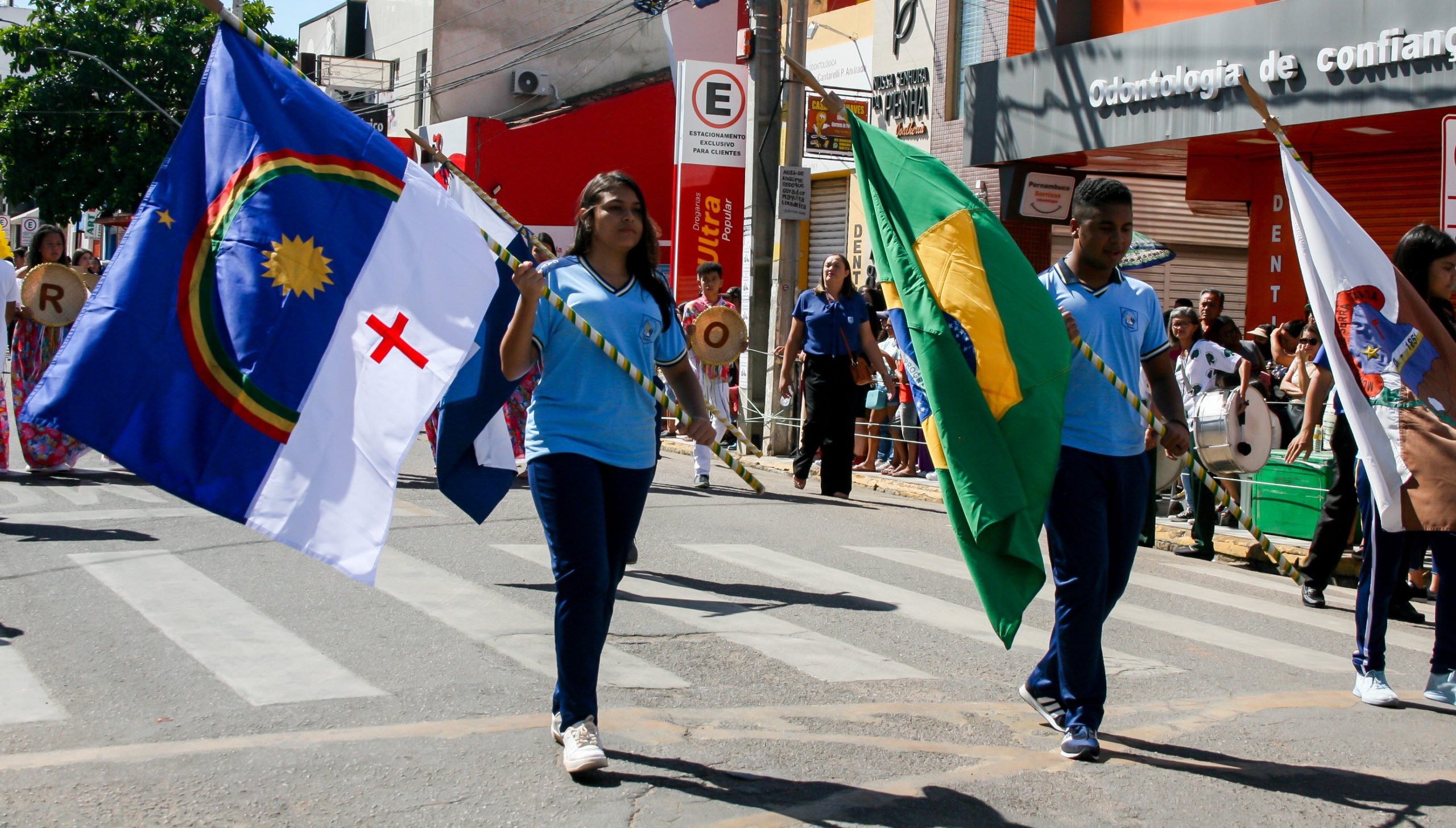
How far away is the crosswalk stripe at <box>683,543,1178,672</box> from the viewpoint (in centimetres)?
663

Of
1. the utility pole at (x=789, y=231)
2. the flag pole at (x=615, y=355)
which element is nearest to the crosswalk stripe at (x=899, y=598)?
the flag pole at (x=615, y=355)

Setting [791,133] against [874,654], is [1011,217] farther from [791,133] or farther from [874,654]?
[874,654]

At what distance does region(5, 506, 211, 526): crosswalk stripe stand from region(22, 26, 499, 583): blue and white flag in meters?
5.31

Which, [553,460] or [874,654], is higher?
[553,460]

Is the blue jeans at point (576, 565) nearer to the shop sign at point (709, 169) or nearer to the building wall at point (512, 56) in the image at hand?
the shop sign at point (709, 169)

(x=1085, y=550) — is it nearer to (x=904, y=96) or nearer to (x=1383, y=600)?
(x=1383, y=600)

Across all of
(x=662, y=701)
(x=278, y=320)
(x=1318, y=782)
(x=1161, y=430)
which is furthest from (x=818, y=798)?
Answer: (x=278, y=320)

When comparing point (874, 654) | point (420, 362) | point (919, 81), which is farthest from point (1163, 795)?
point (919, 81)

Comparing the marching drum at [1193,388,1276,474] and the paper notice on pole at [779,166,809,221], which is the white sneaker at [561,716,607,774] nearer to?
the marching drum at [1193,388,1276,474]

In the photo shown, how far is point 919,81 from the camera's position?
64.4ft

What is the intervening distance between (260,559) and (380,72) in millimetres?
38491

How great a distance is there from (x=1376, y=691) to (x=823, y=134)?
12674 millimetres

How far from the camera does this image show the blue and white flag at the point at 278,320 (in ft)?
14.2

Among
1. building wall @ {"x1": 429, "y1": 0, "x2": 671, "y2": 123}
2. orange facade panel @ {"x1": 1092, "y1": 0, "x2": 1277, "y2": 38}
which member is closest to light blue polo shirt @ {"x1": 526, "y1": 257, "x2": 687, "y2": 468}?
orange facade panel @ {"x1": 1092, "y1": 0, "x2": 1277, "y2": 38}
